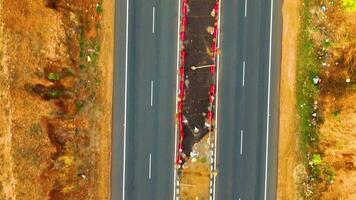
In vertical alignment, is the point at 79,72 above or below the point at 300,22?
below

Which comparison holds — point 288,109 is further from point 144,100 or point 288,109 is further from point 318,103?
point 144,100

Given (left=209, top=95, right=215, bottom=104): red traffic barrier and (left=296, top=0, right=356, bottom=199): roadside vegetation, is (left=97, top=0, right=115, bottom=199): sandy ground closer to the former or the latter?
(left=209, top=95, right=215, bottom=104): red traffic barrier

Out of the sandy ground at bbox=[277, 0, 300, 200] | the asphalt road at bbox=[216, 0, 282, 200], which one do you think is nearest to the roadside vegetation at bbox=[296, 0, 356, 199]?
the sandy ground at bbox=[277, 0, 300, 200]

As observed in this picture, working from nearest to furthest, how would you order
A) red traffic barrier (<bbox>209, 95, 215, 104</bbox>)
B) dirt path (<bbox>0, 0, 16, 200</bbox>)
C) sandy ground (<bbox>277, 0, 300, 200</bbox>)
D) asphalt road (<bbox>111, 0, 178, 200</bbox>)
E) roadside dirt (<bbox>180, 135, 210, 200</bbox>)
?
1. dirt path (<bbox>0, 0, 16, 200</bbox>)
2. sandy ground (<bbox>277, 0, 300, 200</bbox>)
3. red traffic barrier (<bbox>209, 95, 215, 104</bbox>)
4. asphalt road (<bbox>111, 0, 178, 200</bbox>)
5. roadside dirt (<bbox>180, 135, 210, 200</bbox>)

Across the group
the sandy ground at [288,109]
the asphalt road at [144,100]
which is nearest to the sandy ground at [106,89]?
the asphalt road at [144,100]

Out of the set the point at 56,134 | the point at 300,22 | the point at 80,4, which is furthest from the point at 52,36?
the point at 300,22

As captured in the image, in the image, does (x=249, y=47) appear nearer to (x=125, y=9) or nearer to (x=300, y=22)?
(x=300, y=22)

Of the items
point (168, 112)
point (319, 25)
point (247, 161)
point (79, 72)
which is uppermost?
point (319, 25)
